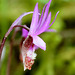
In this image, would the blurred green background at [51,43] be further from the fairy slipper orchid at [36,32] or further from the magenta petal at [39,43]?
the magenta petal at [39,43]

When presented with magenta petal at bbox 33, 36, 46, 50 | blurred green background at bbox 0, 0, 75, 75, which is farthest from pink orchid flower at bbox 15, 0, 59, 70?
blurred green background at bbox 0, 0, 75, 75

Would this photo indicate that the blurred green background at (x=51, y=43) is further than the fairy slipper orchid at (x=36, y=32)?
Yes

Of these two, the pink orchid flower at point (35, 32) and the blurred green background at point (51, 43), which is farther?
the blurred green background at point (51, 43)

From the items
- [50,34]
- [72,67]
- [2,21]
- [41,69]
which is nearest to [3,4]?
[2,21]

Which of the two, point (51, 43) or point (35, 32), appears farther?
point (51, 43)

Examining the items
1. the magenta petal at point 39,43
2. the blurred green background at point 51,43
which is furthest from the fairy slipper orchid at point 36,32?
the blurred green background at point 51,43

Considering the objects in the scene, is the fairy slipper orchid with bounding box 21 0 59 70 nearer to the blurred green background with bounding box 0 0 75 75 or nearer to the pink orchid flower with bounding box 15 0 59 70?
the pink orchid flower with bounding box 15 0 59 70

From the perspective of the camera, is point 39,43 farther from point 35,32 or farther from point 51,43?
point 51,43

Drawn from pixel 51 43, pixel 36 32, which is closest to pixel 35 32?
pixel 36 32

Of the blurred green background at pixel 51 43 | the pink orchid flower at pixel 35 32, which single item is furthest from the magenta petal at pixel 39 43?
the blurred green background at pixel 51 43
